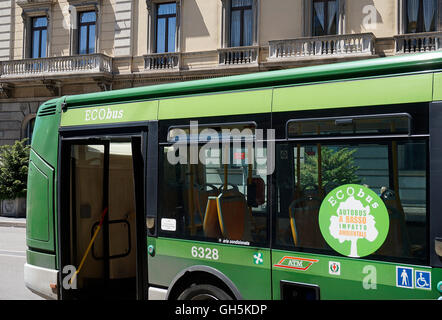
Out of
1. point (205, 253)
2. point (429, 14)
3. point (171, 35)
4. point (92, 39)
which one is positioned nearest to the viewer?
point (205, 253)

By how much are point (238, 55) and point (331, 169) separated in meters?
16.3

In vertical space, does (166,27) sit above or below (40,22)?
below

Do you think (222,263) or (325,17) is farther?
(325,17)

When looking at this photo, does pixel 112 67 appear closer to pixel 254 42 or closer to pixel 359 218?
pixel 254 42

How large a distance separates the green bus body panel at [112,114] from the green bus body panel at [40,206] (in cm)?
67

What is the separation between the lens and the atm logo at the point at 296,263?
12.6 feet

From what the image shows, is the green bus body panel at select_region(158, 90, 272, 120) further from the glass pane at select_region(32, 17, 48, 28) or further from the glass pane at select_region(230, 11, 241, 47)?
the glass pane at select_region(32, 17, 48, 28)

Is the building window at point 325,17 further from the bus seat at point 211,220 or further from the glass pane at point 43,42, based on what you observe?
the bus seat at point 211,220

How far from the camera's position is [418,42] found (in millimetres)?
16750

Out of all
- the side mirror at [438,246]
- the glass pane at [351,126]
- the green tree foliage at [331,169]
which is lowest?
the side mirror at [438,246]

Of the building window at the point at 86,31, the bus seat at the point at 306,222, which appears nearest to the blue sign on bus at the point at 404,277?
the bus seat at the point at 306,222

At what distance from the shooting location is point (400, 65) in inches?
141

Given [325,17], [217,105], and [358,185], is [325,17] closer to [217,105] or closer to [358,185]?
[217,105]

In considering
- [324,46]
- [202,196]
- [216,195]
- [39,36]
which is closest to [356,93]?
[216,195]
